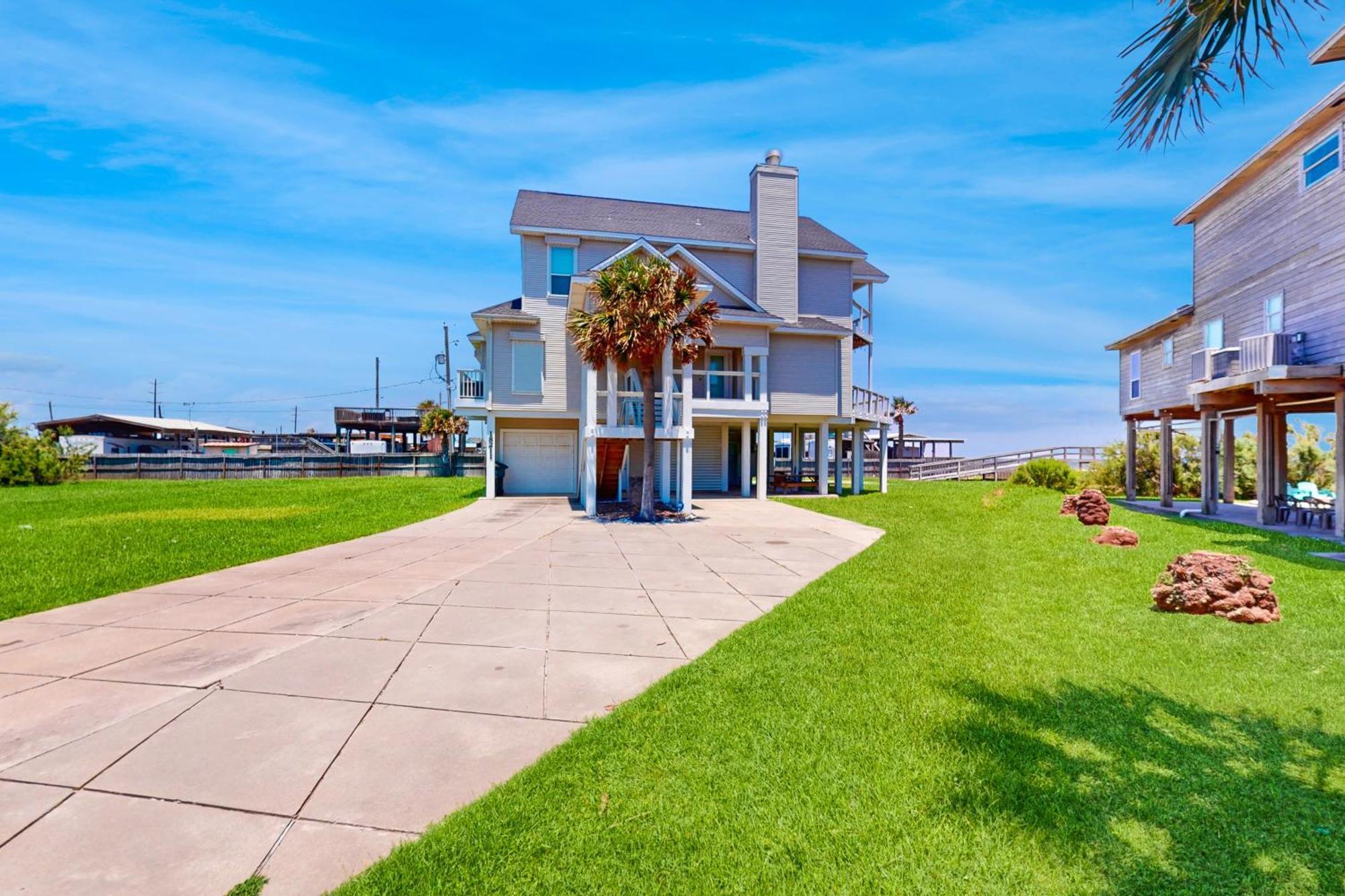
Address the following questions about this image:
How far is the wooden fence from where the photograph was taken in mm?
30172

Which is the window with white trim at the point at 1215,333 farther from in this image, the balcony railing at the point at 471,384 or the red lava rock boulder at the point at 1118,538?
the balcony railing at the point at 471,384

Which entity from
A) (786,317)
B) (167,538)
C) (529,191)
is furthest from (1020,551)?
(529,191)

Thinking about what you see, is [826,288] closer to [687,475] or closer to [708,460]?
[708,460]

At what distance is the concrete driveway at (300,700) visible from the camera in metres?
2.86

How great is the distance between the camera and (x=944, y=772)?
346 cm

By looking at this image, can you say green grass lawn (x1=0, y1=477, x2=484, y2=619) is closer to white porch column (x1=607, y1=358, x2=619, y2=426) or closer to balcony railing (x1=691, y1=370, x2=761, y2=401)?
white porch column (x1=607, y1=358, x2=619, y2=426)

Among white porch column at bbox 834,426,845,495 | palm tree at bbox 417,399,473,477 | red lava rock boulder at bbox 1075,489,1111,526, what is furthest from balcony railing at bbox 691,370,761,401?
palm tree at bbox 417,399,473,477

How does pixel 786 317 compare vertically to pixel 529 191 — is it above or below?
below

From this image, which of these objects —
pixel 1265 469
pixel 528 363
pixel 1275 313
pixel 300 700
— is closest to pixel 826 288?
pixel 528 363

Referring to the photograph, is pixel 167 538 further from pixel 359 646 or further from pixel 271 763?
pixel 271 763

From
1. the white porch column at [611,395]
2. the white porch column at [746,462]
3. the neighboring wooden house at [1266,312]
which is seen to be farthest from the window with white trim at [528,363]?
the neighboring wooden house at [1266,312]

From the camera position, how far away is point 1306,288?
559 inches

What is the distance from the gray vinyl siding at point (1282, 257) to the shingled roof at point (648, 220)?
416 inches

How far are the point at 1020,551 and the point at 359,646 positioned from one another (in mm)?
10060
